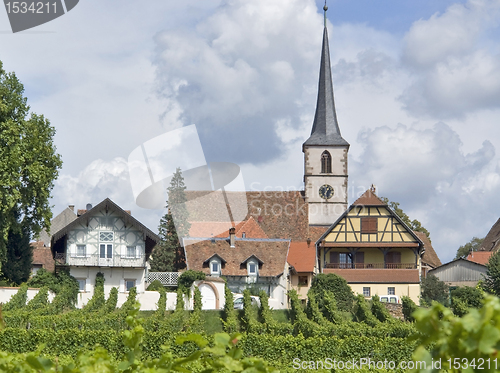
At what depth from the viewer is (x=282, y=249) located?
43375 mm

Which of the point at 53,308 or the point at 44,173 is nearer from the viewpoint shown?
the point at 53,308

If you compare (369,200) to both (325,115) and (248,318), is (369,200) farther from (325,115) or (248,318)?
(325,115)

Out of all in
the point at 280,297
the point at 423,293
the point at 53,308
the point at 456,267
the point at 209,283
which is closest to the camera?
the point at 53,308

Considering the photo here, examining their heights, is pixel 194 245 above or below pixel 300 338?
above

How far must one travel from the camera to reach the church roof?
65500 mm

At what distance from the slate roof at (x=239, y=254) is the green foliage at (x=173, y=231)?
16.8 feet

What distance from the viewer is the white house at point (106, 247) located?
37875 mm

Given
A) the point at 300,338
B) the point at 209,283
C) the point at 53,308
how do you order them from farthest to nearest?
the point at 209,283
the point at 53,308
the point at 300,338

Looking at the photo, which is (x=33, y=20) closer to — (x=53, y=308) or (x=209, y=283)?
(x=53, y=308)

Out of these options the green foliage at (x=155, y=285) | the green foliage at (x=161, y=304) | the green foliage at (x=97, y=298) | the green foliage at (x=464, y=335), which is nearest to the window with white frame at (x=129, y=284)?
the green foliage at (x=155, y=285)

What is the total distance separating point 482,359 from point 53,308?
31225 millimetres

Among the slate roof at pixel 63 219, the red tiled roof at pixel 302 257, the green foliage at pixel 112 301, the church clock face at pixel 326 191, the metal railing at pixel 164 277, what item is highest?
the church clock face at pixel 326 191

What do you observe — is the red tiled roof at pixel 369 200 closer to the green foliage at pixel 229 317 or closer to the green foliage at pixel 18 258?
the green foliage at pixel 229 317

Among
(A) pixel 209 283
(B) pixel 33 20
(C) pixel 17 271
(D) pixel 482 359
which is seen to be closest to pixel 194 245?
(A) pixel 209 283
